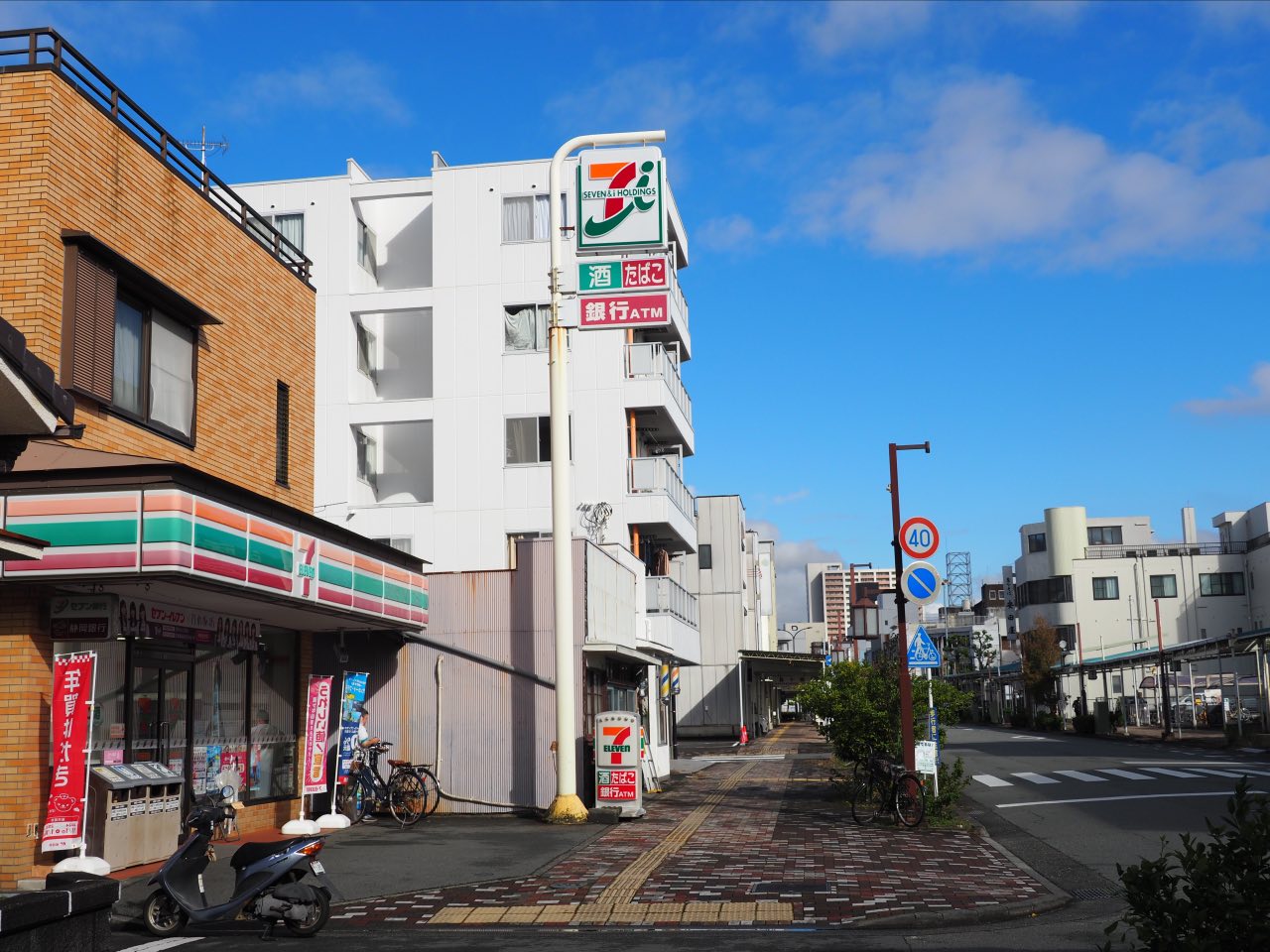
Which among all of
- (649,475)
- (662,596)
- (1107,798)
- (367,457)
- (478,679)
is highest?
(367,457)

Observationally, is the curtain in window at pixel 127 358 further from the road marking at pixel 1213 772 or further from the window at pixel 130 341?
the road marking at pixel 1213 772

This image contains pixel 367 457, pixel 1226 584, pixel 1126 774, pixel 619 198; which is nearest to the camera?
pixel 619 198

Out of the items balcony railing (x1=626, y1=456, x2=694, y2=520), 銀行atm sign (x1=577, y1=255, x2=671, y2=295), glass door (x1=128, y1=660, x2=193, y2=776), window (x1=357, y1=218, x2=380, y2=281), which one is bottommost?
glass door (x1=128, y1=660, x2=193, y2=776)

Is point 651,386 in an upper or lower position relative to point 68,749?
upper

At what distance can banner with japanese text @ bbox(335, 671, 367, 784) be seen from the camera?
18344 millimetres

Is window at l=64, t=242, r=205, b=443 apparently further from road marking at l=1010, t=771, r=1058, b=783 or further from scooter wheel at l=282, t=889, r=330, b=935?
road marking at l=1010, t=771, r=1058, b=783

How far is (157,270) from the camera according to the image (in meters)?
15.2

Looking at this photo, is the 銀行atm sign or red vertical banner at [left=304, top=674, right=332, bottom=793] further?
the 銀行atm sign

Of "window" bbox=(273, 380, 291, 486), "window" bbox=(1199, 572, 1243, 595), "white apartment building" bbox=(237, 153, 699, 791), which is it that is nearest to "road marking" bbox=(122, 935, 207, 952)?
"window" bbox=(273, 380, 291, 486)

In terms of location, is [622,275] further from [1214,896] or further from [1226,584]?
[1226,584]

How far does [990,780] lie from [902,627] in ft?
37.8

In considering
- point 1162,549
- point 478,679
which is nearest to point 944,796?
point 478,679

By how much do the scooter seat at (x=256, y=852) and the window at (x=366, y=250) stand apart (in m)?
27.2

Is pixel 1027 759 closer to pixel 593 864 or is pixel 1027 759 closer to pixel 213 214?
pixel 593 864
